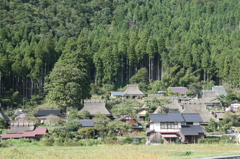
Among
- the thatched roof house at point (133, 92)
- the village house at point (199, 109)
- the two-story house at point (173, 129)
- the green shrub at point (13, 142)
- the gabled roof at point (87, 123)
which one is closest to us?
the green shrub at point (13, 142)

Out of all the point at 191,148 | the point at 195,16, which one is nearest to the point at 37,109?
the point at 191,148

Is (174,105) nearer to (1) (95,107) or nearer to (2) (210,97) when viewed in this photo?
(2) (210,97)

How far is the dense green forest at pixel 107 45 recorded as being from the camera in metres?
46.2

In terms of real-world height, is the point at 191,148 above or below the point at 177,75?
below

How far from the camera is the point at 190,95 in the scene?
48469mm

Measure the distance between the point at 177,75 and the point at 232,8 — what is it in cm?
3788

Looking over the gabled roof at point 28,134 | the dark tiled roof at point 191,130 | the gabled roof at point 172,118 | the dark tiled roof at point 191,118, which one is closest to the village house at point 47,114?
the gabled roof at point 28,134

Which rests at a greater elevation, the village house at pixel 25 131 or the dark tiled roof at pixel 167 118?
the dark tiled roof at pixel 167 118

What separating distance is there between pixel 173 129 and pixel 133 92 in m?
16.3

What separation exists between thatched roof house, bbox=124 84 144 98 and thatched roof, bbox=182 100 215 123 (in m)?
8.93

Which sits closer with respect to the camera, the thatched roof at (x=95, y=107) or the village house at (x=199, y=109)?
the village house at (x=199, y=109)

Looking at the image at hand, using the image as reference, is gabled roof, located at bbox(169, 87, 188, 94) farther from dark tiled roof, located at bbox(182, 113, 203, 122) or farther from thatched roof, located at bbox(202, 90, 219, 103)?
dark tiled roof, located at bbox(182, 113, 203, 122)

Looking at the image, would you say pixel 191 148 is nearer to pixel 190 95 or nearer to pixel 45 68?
pixel 190 95

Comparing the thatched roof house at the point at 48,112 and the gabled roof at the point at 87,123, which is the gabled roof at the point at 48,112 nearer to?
the thatched roof house at the point at 48,112
